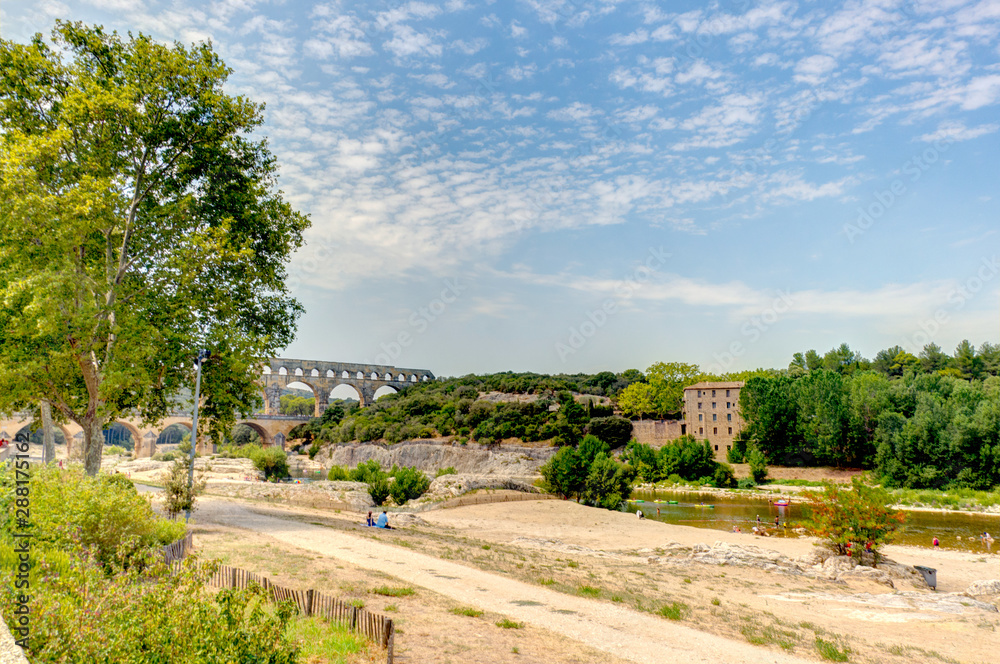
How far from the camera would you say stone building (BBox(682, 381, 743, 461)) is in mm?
74688

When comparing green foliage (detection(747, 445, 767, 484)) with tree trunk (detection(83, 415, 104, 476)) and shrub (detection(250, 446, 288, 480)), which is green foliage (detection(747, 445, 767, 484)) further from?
tree trunk (detection(83, 415, 104, 476))

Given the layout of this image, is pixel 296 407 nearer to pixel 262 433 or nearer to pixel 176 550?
pixel 262 433

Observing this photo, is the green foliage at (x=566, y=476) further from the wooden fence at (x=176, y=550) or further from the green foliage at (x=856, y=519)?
the wooden fence at (x=176, y=550)

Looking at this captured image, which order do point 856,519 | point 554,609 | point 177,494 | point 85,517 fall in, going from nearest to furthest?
point 85,517
point 554,609
point 177,494
point 856,519

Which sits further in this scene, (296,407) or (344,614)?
(296,407)

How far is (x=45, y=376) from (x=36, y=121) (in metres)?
8.61

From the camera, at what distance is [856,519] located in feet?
69.6

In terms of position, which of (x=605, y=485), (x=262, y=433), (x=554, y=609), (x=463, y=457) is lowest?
(x=463, y=457)

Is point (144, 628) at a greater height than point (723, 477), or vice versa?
point (144, 628)

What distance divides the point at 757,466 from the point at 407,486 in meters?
41.5

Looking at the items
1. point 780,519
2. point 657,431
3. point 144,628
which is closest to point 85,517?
point 144,628

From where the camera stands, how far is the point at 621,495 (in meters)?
40.9

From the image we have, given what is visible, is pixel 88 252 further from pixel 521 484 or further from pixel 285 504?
pixel 521 484

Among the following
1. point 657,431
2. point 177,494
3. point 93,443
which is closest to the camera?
point 93,443
